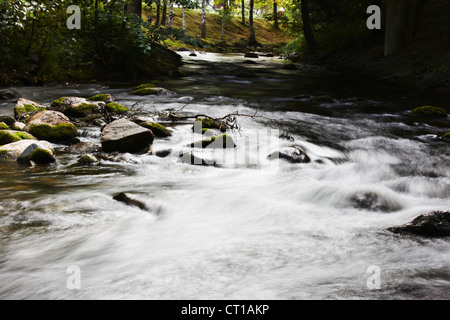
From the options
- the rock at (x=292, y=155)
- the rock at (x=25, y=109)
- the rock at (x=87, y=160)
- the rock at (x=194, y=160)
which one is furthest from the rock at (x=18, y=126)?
the rock at (x=292, y=155)

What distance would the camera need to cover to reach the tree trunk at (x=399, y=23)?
12344 millimetres

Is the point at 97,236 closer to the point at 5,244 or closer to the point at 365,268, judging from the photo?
the point at 5,244

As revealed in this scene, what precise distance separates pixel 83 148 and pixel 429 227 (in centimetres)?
441

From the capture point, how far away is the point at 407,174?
185 inches

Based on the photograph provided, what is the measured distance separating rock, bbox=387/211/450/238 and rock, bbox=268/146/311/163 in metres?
2.28

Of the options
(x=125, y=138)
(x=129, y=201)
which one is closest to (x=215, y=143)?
(x=125, y=138)

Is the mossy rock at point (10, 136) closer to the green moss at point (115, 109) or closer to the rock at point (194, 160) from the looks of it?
the green moss at point (115, 109)

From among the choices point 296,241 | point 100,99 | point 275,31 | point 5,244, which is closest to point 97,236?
point 5,244

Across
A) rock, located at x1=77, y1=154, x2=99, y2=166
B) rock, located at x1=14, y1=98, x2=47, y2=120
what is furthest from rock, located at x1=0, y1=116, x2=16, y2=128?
rock, located at x1=77, y1=154, x2=99, y2=166

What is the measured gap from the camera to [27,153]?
4.39 m

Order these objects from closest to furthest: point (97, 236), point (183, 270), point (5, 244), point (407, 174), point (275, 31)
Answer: point (183, 270)
point (5, 244)
point (97, 236)
point (407, 174)
point (275, 31)

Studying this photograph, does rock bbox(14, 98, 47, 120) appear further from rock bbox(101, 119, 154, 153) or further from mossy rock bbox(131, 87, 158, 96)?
mossy rock bbox(131, 87, 158, 96)

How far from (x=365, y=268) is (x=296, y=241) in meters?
0.61

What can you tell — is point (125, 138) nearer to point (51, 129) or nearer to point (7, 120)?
point (51, 129)
